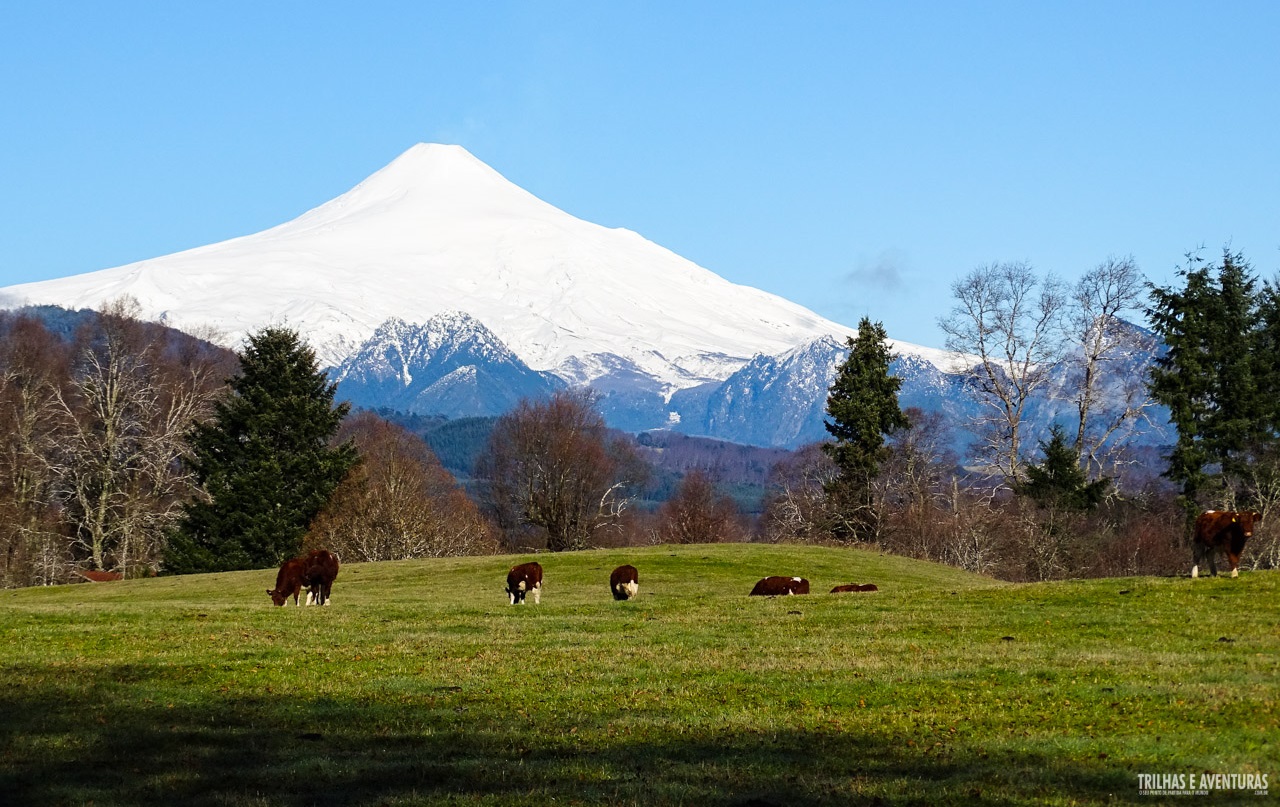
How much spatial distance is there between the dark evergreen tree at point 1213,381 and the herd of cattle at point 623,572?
4041cm

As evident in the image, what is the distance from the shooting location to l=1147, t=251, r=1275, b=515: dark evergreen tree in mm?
72875

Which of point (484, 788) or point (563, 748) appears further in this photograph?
point (563, 748)

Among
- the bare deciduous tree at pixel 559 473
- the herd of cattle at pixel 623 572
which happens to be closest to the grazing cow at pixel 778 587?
the herd of cattle at pixel 623 572

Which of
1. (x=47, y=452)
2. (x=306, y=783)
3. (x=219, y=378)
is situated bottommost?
(x=306, y=783)

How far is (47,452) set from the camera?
8112 cm

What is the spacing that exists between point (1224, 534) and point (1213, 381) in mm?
51396

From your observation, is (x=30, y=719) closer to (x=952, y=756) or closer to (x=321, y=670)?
(x=321, y=670)

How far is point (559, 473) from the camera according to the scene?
105 m

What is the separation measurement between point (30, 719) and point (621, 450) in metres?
116

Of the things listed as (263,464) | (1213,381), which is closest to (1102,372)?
(1213,381)

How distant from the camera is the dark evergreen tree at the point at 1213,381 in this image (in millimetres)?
72875

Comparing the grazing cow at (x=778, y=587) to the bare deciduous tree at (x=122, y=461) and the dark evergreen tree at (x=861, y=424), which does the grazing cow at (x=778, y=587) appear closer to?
the dark evergreen tree at (x=861, y=424)

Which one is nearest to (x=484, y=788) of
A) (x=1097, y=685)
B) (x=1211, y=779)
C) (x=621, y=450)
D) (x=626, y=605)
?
(x=1211, y=779)

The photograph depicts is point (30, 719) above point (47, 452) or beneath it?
beneath
